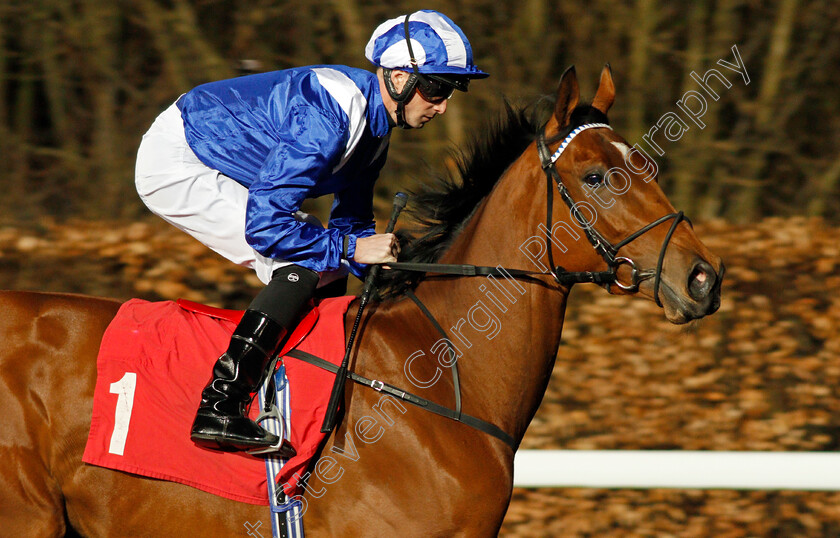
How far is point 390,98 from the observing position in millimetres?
2920

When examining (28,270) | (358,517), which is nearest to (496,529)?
(358,517)

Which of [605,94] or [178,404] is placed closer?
A: [178,404]

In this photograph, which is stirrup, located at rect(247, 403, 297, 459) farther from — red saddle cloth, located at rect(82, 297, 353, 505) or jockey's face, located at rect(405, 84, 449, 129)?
jockey's face, located at rect(405, 84, 449, 129)

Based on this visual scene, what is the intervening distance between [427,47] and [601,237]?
868 millimetres

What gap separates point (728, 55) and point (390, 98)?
4.70m

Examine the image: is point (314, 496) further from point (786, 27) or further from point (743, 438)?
point (786, 27)

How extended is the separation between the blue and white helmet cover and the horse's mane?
252 millimetres

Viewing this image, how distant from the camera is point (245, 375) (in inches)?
102

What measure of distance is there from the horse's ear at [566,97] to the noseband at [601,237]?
59 mm

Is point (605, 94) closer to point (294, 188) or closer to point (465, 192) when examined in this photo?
point (465, 192)

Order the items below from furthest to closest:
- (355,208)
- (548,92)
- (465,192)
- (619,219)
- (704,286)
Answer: (548,92), (355,208), (465,192), (619,219), (704,286)

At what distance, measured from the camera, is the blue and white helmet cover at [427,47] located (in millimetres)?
2807

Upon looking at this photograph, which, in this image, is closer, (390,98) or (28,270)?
(390,98)

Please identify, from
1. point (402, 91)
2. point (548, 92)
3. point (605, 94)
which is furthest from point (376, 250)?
point (548, 92)
